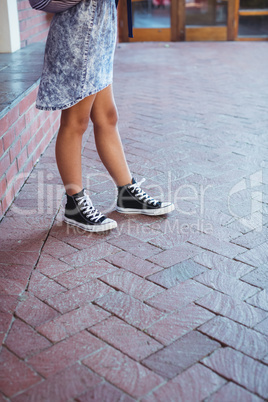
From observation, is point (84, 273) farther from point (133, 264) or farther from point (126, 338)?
point (126, 338)

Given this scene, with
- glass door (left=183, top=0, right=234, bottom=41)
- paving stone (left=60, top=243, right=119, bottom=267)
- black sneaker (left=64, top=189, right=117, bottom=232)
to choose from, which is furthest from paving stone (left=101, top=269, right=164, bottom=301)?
glass door (left=183, top=0, right=234, bottom=41)

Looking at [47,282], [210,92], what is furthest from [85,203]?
[210,92]

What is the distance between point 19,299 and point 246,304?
78cm

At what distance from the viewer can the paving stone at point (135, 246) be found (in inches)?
81.3

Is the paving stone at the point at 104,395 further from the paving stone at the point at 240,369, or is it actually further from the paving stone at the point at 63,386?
the paving stone at the point at 240,369

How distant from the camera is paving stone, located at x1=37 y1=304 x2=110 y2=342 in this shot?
1550 millimetres

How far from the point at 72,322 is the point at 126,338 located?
0.19 meters

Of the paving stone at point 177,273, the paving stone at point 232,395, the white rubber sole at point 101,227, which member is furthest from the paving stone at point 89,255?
the paving stone at point 232,395

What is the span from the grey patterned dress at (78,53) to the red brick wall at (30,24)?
242 cm

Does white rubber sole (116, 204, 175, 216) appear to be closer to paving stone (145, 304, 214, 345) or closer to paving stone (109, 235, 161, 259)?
paving stone (109, 235, 161, 259)

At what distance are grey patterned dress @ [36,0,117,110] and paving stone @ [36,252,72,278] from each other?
62 cm

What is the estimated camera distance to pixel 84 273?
6.25ft

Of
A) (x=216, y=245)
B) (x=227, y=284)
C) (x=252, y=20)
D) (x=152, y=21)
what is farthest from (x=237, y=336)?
(x=252, y=20)

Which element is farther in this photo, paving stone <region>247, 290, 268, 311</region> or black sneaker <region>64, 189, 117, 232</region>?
black sneaker <region>64, 189, 117, 232</region>
